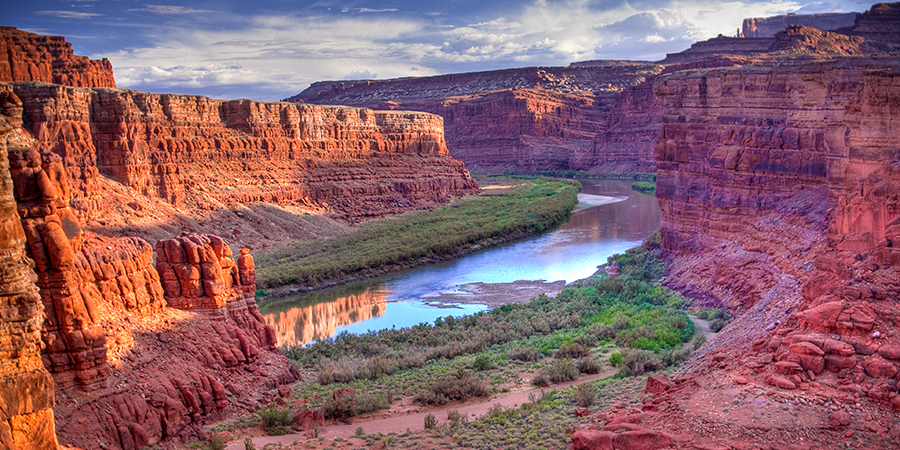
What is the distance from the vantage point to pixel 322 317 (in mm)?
23922

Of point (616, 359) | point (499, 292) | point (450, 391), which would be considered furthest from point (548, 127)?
point (450, 391)

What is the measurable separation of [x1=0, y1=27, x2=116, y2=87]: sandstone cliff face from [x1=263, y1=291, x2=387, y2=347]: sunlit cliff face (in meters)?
23.9

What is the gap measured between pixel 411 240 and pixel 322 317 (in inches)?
512

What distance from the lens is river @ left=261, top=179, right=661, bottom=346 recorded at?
2317 centimetres

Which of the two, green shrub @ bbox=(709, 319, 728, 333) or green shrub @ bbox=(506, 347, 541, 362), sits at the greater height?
green shrub @ bbox=(709, 319, 728, 333)

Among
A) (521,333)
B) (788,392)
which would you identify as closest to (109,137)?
(521,333)

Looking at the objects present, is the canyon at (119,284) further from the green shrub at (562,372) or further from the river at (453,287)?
the river at (453,287)

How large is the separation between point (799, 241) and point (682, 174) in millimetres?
7679

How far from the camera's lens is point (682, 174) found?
23828 mm

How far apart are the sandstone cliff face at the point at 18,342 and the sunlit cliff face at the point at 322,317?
1271cm

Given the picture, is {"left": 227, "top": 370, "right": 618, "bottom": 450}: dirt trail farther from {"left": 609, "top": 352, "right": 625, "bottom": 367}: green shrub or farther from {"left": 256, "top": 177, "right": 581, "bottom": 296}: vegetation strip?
{"left": 256, "top": 177, "right": 581, "bottom": 296}: vegetation strip

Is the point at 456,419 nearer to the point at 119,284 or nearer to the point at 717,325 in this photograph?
the point at 119,284

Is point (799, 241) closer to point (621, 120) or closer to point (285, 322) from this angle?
point (285, 322)

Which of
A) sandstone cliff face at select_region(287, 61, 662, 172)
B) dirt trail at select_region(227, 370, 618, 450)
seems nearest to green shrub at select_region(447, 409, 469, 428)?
dirt trail at select_region(227, 370, 618, 450)
